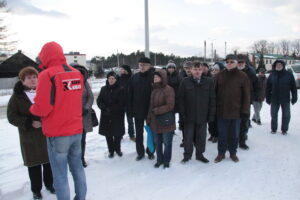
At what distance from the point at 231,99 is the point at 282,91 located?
2603mm

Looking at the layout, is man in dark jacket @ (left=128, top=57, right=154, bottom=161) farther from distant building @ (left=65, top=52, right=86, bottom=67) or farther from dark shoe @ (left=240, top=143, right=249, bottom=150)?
distant building @ (left=65, top=52, right=86, bottom=67)

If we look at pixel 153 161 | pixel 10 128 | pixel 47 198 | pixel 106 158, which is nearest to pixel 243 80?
pixel 153 161

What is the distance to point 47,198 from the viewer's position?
347 centimetres

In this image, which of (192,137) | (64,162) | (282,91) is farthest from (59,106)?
(282,91)

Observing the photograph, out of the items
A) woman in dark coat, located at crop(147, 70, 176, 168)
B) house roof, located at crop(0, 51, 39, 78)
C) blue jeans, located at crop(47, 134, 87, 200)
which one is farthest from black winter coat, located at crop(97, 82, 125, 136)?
house roof, located at crop(0, 51, 39, 78)

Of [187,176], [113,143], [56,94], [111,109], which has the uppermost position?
[56,94]

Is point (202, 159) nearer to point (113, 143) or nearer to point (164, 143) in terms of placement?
point (164, 143)

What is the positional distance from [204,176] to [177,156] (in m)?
1.00

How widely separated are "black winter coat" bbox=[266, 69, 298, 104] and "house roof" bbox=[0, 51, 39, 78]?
1170cm

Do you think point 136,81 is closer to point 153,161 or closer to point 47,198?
point 153,161

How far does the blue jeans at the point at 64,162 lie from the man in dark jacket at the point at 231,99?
8.57 feet

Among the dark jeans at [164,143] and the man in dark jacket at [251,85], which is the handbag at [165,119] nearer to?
the dark jeans at [164,143]

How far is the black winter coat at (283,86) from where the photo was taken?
610cm

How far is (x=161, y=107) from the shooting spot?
4078 millimetres
